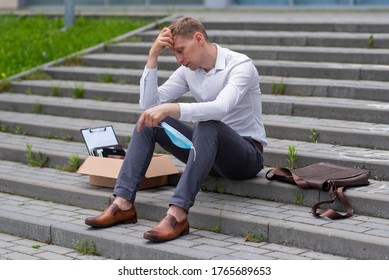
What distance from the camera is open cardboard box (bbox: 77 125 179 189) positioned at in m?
6.74

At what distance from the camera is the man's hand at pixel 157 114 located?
5.64m

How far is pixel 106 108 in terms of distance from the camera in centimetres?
919

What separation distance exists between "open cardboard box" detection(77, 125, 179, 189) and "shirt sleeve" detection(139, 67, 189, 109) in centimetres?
56

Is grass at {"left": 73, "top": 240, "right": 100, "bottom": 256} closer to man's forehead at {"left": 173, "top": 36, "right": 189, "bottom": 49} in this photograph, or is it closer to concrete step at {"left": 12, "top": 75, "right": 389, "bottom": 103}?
man's forehead at {"left": 173, "top": 36, "right": 189, "bottom": 49}

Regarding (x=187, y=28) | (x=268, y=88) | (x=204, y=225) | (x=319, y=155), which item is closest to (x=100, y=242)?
(x=204, y=225)

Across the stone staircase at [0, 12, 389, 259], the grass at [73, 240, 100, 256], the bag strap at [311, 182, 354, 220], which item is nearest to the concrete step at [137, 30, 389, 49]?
the stone staircase at [0, 12, 389, 259]

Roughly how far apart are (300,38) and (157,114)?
4.78 m

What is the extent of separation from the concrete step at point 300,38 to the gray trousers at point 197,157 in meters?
3.72

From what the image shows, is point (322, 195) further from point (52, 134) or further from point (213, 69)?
point (52, 134)

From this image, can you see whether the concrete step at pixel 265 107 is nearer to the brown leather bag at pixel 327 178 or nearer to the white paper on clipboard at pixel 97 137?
the brown leather bag at pixel 327 178

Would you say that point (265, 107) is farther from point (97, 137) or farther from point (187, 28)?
point (187, 28)

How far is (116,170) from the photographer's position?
6.72 m
